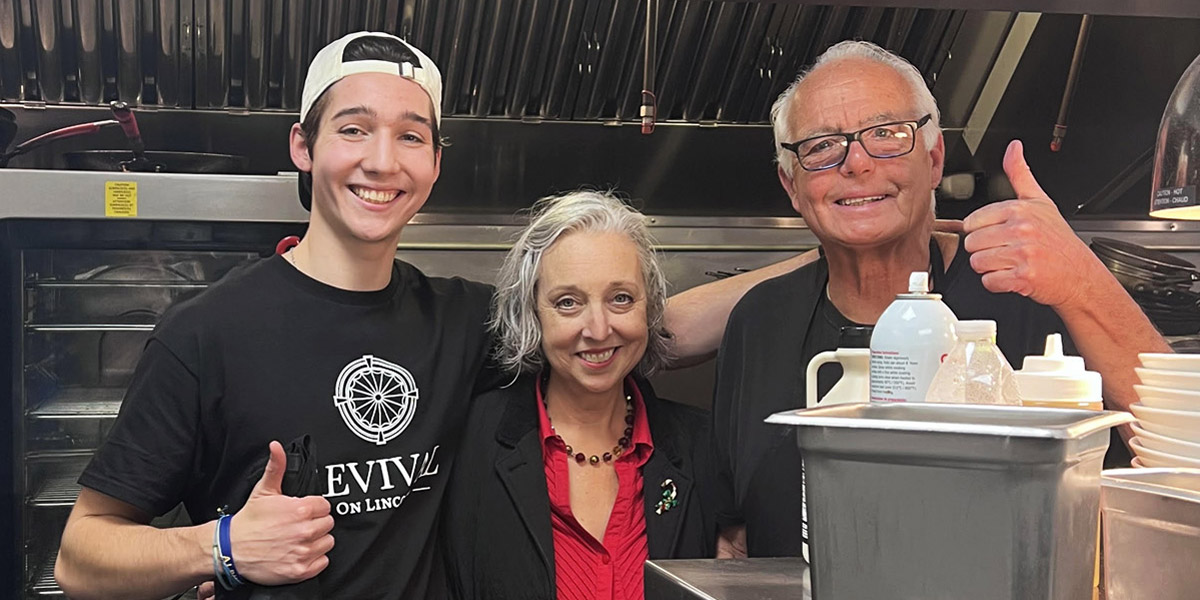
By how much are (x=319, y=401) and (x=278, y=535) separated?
11.6 inches

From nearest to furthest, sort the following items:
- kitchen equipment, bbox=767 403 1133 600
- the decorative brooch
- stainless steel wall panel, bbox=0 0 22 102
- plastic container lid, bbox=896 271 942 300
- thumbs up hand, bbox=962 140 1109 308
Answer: kitchen equipment, bbox=767 403 1133 600 → plastic container lid, bbox=896 271 942 300 → thumbs up hand, bbox=962 140 1109 308 → the decorative brooch → stainless steel wall panel, bbox=0 0 22 102

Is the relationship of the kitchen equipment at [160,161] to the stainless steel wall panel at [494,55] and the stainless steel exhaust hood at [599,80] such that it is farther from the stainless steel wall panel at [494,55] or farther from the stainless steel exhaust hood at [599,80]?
the stainless steel wall panel at [494,55]

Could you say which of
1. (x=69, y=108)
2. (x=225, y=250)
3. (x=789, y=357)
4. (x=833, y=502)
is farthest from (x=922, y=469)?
(x=69, y=108)

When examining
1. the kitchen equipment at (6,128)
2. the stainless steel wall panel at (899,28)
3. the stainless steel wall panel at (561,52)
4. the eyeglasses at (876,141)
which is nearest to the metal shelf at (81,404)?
the kitchen equipment at (6,128)

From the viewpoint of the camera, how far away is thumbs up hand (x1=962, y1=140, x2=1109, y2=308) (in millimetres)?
1516

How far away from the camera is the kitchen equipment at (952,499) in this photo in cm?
72

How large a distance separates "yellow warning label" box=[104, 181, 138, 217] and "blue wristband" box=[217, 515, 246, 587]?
1.62m

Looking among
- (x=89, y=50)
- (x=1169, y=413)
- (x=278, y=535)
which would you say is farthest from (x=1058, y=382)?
(x=89, y=50)

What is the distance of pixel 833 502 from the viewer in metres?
0.79

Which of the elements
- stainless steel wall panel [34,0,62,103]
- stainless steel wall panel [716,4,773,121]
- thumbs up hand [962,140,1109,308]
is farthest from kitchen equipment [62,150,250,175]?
thumbs up hand [962,140,1109,308]

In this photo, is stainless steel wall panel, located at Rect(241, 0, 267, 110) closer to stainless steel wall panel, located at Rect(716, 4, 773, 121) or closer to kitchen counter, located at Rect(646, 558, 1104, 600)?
stainless steel wall panel, located at Rect(716, 4, 773, 121)

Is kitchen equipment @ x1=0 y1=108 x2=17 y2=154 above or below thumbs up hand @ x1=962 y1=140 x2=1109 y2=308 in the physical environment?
above

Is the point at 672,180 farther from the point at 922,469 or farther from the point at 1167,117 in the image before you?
the point at 922,469

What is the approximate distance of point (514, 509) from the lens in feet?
6.61
